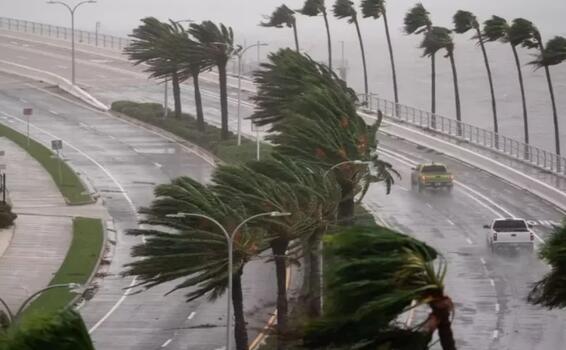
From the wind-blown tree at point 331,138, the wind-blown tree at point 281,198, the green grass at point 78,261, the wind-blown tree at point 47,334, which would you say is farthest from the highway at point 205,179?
the wind-blown tree at point 47,334

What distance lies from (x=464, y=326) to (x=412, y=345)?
2674 centimetres

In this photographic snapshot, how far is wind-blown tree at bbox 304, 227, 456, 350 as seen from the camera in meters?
26.3

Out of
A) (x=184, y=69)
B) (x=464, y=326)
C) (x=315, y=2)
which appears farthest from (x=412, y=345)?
(x=315, y=2)

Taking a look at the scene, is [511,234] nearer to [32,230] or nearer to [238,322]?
[32,230]

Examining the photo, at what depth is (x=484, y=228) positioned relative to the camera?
70875 millimetres

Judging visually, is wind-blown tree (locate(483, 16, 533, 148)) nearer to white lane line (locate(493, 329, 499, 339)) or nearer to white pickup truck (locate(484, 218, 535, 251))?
white pickup truck (locate(484, 218, 535, 251))

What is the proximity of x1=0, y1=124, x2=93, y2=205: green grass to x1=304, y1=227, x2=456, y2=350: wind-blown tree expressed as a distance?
171 ft

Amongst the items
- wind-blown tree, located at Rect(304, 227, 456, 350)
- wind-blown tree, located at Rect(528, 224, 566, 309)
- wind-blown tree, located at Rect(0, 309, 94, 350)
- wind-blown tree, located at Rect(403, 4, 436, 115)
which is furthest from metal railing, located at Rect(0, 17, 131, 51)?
wind-blown tree, located at Rect(0, 309, 94, 350)

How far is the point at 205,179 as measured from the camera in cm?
8344

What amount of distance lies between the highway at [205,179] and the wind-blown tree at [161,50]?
393cm

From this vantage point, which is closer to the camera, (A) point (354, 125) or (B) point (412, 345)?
(B) point (412, 345)

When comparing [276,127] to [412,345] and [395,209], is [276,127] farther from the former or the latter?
[412,345]

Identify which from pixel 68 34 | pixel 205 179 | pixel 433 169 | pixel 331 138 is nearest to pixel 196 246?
pixel 331 138

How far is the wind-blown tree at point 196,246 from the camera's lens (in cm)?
4631
